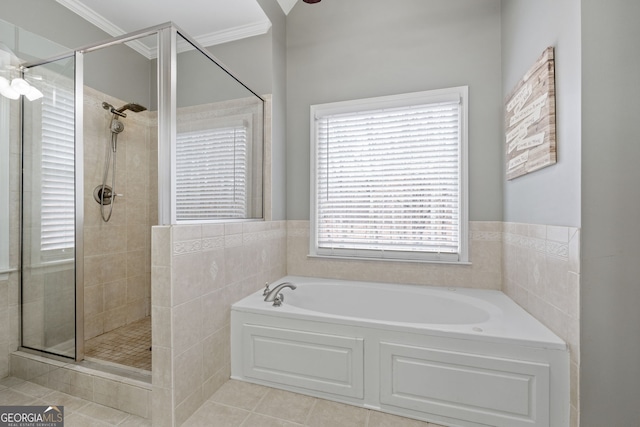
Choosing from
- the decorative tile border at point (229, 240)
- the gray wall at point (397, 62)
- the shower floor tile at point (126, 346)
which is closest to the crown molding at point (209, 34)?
the gray wall at point (397, 62)

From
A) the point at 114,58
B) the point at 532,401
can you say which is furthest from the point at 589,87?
the point at 114,58

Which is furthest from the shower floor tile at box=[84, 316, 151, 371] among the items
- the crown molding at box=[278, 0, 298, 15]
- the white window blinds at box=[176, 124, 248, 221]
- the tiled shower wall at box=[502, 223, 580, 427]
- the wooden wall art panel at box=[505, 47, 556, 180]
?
the crown molding at box=[278, 0, 298, 15]

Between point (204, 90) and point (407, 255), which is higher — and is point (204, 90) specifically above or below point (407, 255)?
above

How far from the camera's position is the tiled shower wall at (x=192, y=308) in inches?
56.6

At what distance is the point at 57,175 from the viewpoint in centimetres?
183

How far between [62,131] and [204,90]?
3.15 feet

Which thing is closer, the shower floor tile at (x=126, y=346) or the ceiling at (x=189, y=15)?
the shower floor tile at (x=126, y=346)

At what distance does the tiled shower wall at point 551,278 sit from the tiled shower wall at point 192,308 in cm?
179

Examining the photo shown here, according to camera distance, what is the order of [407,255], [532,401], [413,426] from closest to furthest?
1. [532,401]
2. [413,426]
3. [407,255]

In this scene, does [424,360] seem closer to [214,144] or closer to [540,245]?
[540,245]

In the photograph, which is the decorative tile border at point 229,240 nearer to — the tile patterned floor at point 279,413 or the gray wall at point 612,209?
the tile patterned floor at point 279,413

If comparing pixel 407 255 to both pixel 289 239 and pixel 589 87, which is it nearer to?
pixel 289 239

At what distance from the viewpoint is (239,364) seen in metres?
1.86

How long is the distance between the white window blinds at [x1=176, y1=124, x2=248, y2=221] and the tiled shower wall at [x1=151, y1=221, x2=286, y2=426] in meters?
0.12
